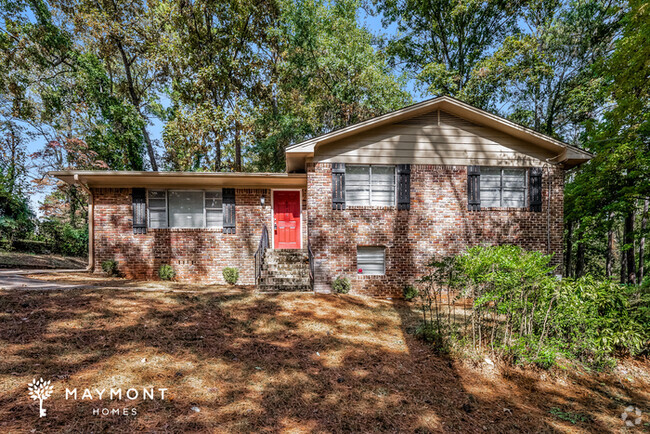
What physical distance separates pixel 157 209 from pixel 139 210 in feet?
1.69

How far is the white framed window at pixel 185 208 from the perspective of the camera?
930 cm

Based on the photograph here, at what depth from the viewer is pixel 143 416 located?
8.44 feet

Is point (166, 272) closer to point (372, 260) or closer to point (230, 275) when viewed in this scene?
point (230, 275)

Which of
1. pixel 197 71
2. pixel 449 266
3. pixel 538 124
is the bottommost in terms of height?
pixel 449 266

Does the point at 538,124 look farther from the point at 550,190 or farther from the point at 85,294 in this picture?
the point at 85,294

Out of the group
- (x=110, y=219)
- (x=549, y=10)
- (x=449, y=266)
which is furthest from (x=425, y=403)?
(x=549, y=10)

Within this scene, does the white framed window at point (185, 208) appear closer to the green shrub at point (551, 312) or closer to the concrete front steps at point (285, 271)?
the concrete front steps at point (285, 271)

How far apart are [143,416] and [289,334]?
260cm

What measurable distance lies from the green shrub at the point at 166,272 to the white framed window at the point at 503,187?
33.3 feet

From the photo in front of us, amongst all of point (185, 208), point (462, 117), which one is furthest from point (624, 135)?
point (185, 208)

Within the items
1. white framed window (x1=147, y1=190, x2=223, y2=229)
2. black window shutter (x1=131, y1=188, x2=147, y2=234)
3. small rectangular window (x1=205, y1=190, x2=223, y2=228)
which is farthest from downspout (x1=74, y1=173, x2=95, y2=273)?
small rectangular window (x1=205, y1=190, x2=223, y2=228)

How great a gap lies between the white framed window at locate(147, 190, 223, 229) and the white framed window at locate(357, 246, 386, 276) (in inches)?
195

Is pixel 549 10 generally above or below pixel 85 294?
above

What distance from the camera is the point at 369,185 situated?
8391mm
